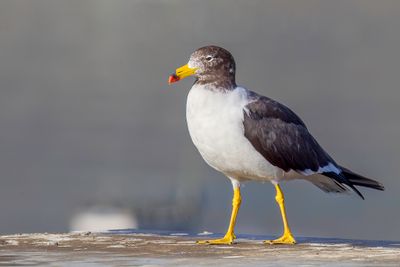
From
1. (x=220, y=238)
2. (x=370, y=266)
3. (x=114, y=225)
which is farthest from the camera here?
(x=114, y=225)

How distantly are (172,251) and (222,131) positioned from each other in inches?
74.8

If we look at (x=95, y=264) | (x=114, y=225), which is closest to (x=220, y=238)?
(x=95, y=264)

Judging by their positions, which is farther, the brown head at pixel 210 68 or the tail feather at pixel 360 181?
the tail feather at pixel 360 181

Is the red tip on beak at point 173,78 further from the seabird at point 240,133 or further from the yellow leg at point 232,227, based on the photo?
the yellow leg at point 232,227

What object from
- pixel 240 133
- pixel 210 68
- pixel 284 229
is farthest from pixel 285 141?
pixel 210 68

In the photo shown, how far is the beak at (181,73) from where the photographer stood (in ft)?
56.7

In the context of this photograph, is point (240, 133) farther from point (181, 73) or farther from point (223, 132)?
point (181, 73)

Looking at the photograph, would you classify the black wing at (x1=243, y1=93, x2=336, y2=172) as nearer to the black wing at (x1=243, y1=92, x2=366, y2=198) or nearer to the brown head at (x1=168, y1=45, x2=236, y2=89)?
the black wing at (x1=243, y1=92, x2=366, y2=198)

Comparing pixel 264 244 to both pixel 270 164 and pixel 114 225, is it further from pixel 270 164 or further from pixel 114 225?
pixel 114 225

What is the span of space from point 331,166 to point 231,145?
2374 millimetres

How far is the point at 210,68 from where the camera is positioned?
17.2 meters

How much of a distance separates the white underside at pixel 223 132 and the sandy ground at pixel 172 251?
1143 mm

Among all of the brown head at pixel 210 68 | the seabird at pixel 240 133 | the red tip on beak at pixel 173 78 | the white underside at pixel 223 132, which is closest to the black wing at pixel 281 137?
the seabird at pixel 240 133

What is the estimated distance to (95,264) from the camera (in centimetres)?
1433
